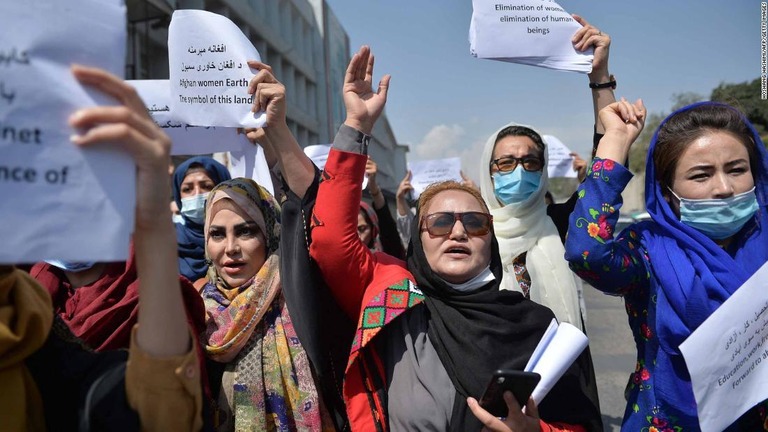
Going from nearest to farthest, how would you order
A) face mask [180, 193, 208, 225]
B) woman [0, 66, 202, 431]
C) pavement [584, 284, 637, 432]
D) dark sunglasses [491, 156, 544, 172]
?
woman [0, 66, 202, 431], dark sunglasses [491, 156, 544, 172], face mask [180, 193, 208, 225], pavement [584, 284, 637, 432]

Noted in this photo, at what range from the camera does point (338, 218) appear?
1.66 m

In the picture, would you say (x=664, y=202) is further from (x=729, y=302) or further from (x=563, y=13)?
(x=563, y=13)

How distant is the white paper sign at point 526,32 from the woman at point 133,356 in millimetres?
1581

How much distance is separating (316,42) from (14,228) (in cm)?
2755

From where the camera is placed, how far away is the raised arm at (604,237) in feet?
5.28

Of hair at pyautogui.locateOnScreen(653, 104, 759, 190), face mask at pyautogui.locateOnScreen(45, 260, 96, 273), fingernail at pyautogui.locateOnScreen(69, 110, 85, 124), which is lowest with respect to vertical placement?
face mask at pyautogui.locateOnScreen(45, 260, 96, 273)

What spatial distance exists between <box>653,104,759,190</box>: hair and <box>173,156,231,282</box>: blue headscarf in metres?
1.99

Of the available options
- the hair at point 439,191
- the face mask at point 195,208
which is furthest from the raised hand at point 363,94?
the face mask at point 195,208

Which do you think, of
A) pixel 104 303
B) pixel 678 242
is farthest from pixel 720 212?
pixel 104 303

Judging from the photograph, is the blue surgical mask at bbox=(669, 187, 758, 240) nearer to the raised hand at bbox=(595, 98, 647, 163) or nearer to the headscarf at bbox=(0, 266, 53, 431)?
the raised hand at bbox=(595, 98, 647, 163)

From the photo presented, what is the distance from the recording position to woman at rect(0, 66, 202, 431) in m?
0.95

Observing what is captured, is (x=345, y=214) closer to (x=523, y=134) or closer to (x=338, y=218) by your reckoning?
(x=338, y=218)

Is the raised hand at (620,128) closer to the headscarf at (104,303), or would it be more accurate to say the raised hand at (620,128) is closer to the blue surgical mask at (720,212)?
the blue surgical mask at (720,212)

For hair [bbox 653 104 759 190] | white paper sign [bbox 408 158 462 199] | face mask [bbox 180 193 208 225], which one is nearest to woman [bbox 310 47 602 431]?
hair [bbox 653 104 759 190]
